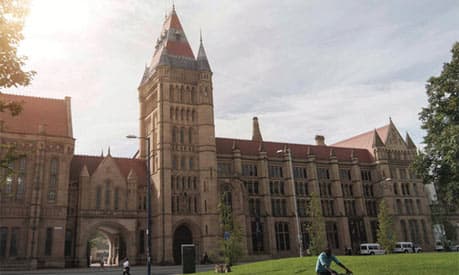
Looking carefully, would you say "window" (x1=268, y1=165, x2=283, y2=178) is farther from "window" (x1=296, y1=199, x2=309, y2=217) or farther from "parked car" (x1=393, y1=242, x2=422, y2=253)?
"parked car" (x1=393, y1=242, x2=422, y2=253)

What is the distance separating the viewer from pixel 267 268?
2623 cm

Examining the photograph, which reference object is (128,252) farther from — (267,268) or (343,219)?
(343,219)

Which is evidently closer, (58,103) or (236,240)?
(236,240)

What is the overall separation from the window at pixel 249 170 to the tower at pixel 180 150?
33.4 ft

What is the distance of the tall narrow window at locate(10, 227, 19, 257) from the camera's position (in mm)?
47966

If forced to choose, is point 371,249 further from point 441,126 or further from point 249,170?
point 441,126

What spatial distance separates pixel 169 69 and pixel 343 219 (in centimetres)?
4122

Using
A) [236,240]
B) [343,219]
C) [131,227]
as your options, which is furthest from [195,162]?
[343,219]

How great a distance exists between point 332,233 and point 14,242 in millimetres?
51873

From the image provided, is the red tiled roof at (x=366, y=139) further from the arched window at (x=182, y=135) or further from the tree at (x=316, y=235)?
the arched window at (x=182, y=135)

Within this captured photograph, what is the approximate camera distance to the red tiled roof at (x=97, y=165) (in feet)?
189

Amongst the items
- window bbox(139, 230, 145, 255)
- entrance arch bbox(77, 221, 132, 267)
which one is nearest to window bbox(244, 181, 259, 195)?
window bbox(139, 230, 145, 255)

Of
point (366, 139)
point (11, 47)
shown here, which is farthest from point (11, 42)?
point (366, 139)

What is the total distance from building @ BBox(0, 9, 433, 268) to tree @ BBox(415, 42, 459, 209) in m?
16.3
